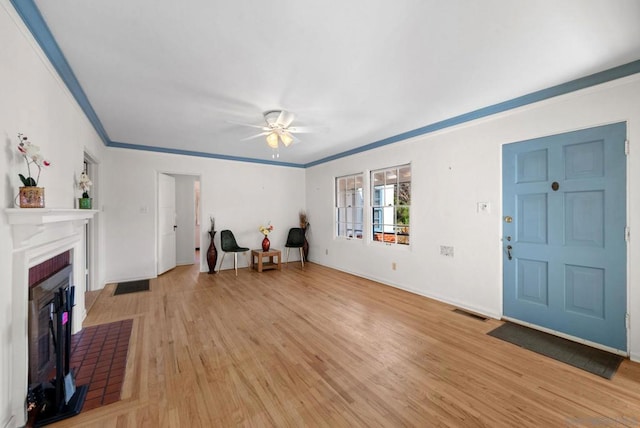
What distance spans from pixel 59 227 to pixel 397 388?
305 centimetres

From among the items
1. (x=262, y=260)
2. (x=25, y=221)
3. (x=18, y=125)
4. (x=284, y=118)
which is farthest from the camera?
(x=262, y=260)

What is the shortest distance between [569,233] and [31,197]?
14.4ft

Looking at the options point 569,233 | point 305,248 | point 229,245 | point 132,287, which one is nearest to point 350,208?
point 305,248

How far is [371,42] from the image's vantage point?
1941 mm

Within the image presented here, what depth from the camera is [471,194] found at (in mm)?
3408

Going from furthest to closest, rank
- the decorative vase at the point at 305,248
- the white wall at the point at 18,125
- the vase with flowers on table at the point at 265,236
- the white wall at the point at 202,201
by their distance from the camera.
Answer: the decorative vase at the point at 305,248
the vase with flowers on table at the point at 265,236
the white wall at the point at 202,201
the white wall at the point at 18,125

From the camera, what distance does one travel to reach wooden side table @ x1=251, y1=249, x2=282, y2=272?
555cm

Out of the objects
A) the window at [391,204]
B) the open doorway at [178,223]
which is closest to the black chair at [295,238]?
the window at [391,204]

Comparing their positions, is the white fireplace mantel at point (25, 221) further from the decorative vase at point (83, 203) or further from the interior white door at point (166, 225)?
the interior white door at point (166, 225)

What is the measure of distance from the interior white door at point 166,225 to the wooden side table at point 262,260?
1.78 metres

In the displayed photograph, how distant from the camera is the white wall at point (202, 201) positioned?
4750mm

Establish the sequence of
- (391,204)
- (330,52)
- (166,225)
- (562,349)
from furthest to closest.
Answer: (166,225) → (391,204) → (562,349) → (330,52)

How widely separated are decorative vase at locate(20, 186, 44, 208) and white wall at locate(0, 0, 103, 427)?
6 cm

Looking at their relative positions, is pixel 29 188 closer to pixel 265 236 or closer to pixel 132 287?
pixel 132 287
